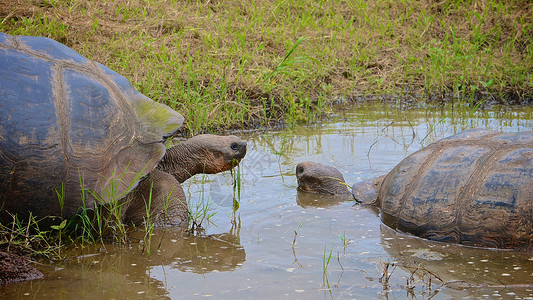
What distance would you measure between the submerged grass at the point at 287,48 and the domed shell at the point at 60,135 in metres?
2.55

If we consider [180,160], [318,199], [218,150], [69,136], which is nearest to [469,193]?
[318,199]

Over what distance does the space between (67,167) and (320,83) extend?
4915 millimetres

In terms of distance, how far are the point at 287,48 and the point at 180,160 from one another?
4023 millimetres

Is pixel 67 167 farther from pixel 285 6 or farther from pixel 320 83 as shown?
pixel 285 6

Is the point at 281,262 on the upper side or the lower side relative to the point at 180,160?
lower

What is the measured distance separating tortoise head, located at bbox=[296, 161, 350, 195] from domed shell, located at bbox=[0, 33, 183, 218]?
1.45m

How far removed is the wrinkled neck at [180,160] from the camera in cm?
484

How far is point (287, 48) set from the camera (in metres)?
8.50

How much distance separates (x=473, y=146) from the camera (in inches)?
162

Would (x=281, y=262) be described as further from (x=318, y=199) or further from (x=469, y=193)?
(x=318, y=199)

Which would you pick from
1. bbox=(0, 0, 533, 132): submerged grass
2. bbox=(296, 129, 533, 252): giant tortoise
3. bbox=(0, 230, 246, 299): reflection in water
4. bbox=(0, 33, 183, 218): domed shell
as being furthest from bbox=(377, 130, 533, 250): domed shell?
bbox=(0, 0, 533, 132): submerged grass

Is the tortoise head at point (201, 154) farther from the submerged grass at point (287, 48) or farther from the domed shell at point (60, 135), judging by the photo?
the submerged grass at point (287, 48)

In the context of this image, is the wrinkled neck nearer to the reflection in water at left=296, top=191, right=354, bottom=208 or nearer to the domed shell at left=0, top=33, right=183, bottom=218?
the domed shell at left=0, top=33, right=183, bottom=218

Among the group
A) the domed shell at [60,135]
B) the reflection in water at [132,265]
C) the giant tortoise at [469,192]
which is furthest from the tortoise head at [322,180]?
the domed shell at [60,135]
